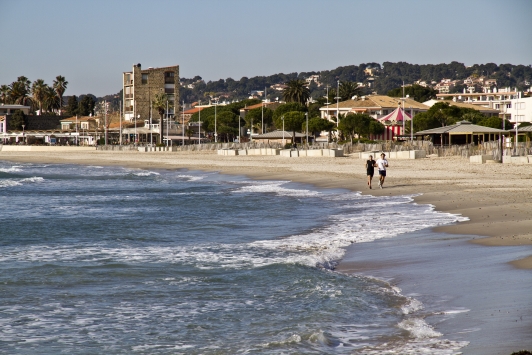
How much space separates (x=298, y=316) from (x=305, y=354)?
1361mm

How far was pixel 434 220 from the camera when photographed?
1465 cm

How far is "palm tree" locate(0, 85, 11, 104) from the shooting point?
13062 cm

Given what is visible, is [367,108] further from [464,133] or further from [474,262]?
[474,262]

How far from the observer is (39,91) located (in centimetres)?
13100

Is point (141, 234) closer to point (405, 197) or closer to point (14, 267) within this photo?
point (14, 267)

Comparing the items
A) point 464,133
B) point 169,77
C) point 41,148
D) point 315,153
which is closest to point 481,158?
point 464,133

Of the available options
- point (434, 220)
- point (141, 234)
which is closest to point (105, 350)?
point (141, 234)

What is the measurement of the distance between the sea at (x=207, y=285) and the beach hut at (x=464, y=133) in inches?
1045

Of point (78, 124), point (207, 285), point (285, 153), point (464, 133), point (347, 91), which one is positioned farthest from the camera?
point (78, 124)

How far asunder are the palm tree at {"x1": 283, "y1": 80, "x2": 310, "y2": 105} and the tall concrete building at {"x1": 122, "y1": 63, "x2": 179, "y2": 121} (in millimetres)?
20637

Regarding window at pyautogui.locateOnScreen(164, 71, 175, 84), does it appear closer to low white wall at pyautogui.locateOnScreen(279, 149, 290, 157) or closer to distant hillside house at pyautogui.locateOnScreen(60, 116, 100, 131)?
distant hillside house at pyautogui.locateOnScreen(60, 116, 100, 131)

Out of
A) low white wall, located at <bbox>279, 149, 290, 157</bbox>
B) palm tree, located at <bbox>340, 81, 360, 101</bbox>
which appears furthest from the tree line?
low white wall, located at <bbox>279, 149, 290, 157</bbox>

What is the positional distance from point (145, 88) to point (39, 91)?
93.3 ft

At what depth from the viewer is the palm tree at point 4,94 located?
13062 cm
